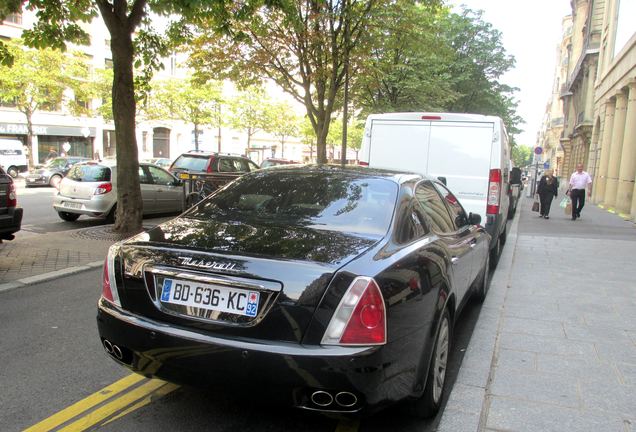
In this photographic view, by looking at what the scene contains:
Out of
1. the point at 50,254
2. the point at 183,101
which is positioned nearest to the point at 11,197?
the point at 50,254

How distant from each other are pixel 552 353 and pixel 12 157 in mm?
32109

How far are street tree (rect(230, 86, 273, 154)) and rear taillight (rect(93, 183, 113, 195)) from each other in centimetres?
3865

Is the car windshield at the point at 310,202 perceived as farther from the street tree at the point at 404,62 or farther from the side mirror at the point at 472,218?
the street tree at the point at 404,62

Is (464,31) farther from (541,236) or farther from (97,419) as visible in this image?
(97,419)

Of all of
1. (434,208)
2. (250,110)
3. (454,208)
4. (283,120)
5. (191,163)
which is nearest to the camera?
(434,208)

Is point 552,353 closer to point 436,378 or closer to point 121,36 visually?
point 436,378

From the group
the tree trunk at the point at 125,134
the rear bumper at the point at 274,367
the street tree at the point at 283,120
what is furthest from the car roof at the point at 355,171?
the street tree at the point at 283,120

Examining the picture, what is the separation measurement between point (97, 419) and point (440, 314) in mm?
2155

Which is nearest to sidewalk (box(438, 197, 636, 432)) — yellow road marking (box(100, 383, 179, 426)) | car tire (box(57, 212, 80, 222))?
A: yellow road marking (box(100, 383, 179, 426))

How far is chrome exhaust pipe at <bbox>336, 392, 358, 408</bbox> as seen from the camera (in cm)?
240

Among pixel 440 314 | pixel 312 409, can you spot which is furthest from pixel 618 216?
pixel 312 409

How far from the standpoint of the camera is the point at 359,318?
242 cm

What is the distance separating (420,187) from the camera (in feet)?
A: 13.1

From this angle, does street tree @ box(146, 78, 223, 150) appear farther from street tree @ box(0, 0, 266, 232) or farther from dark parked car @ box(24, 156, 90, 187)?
street tree @ box(0, 0, 266, 232)
